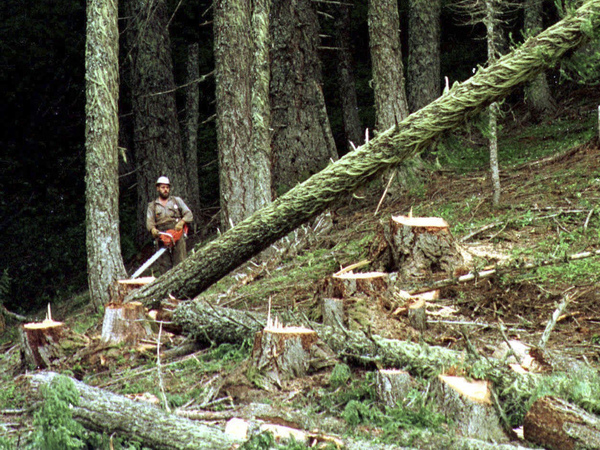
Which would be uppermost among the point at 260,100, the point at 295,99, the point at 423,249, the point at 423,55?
the point at 423,55

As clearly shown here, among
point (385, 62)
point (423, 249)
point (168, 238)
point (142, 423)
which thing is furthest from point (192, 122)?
point (142, 423)

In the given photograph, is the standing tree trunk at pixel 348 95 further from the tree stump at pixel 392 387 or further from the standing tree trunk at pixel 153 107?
the tree stump at pixel 392 387

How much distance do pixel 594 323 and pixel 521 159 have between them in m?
7.46

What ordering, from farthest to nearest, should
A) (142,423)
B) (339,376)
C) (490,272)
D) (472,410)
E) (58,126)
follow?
1. (58,126)
2. (490,272)
3. (339,376)
4. (142,423)
5. (472,410)

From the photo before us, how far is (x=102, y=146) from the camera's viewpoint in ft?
33.0

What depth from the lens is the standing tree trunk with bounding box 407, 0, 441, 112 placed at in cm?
1391

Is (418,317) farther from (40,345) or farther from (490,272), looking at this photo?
(40,345)

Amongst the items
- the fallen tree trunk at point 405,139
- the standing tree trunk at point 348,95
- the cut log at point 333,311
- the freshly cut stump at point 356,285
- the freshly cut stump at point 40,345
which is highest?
the standing tree trunk at point 348,95

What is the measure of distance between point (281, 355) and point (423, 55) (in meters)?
10.6

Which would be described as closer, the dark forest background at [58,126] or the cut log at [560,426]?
the cut log at [560,426]

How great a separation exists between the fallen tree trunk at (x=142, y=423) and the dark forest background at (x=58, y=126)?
37.6 feet

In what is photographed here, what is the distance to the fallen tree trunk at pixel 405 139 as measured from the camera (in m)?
5.42

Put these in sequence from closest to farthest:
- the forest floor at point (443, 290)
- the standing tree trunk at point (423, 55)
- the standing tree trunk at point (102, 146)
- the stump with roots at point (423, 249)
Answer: the forest floor at point (443, 290), the stump with roots at point (423, 249), the standing tree trunk at point (102, 146), the standing tree trunk at point (423, 55)

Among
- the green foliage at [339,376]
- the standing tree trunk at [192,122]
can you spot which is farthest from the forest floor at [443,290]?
the standing tree trunk at [192,122]
